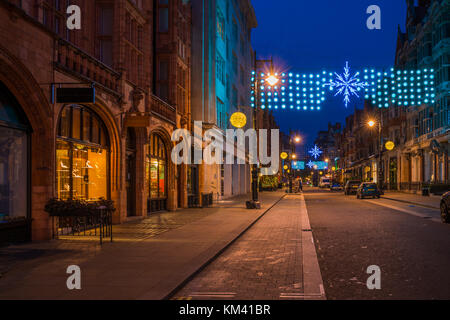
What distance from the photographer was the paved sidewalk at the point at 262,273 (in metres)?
6.66

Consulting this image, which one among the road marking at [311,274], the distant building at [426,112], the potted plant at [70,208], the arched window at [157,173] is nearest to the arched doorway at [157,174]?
the arched window at [157,173]

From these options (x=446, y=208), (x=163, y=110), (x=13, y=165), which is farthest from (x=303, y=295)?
(x=163, y=110)

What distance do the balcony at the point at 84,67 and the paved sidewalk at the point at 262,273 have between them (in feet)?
22.6

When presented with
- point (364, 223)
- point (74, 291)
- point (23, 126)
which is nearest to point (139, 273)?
point (74, 291)

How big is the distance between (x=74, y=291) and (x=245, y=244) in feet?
20.6

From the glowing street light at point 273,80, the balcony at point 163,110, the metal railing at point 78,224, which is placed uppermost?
the glowing street light at point 273,80

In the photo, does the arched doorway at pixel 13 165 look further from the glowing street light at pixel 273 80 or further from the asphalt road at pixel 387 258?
the glowing street light at pixel 273 80

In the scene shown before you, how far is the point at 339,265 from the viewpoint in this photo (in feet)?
29.1

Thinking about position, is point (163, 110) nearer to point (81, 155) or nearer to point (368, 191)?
point (81, 155)

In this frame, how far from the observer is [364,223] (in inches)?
669

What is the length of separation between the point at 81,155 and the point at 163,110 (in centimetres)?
810

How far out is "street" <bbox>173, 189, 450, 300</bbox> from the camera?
6.70m
